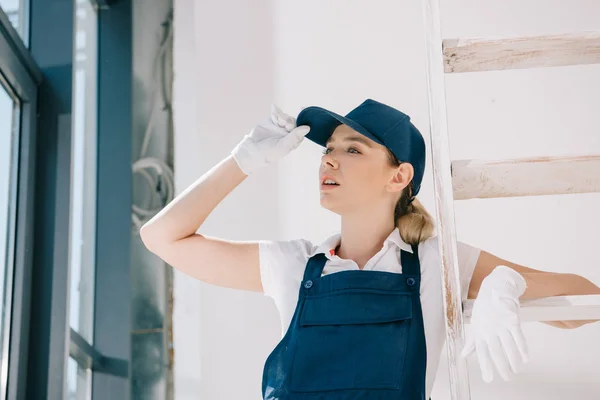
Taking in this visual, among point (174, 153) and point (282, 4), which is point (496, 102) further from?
point (174, 153)

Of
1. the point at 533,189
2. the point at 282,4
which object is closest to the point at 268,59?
the point at 282,4

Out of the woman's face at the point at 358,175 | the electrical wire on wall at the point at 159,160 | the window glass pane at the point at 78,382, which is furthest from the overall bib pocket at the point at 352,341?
the electrical wire on wall at the point at 159,160

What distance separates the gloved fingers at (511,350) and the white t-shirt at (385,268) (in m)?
0.43

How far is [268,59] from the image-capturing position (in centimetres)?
260

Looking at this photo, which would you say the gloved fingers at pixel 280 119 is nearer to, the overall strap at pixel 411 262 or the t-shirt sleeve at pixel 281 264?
the t-shirt sleeve at pixel 281 264

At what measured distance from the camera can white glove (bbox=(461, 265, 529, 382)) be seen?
126 cm

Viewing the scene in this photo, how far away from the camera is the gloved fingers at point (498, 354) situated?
1.27 meters

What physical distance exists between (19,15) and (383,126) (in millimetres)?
1084

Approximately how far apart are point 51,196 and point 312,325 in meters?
0.86

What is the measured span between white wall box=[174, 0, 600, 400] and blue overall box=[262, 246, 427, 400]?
0.51m

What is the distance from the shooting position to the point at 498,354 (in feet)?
4.18

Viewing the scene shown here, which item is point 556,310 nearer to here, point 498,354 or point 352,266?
point 498,354

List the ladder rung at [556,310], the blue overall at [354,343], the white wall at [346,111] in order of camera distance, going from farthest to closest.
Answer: the white wall at [346,111] < the blue overall at [354,343] < the ladder rung at [556,310]

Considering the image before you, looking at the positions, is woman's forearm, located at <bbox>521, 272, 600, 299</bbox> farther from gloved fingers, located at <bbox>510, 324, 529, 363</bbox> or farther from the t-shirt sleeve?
the t-shirt sleeve
